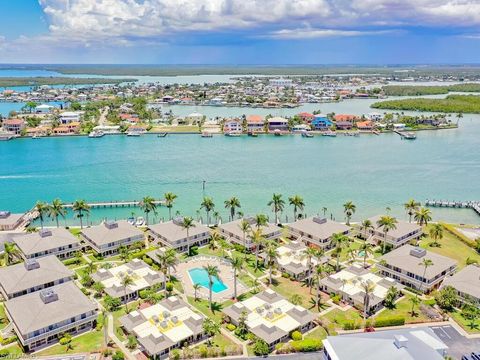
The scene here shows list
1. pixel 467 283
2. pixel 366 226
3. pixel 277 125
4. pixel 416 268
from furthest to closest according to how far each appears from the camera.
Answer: pixel 277 125 → pixel 366 226 → pixel 416 268 → pixel 467 283

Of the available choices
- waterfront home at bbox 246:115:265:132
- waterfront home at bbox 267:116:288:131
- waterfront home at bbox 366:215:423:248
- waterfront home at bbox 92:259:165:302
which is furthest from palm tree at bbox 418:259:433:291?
waterfront home at bbox 267:116:288:131

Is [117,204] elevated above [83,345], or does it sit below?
above

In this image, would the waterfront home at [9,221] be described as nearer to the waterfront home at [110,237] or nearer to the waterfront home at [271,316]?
the waterfront home at [110,237]

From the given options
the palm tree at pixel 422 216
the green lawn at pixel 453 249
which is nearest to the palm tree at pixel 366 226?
the green lawn at pixel 453 249

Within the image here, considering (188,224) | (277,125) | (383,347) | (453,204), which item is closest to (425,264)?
(383,347)

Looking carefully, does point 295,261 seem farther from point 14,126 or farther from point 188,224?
point 14,126

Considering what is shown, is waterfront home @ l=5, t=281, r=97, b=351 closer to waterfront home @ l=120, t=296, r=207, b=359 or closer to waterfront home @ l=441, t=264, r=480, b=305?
waterfront home @ l=120, t=296, r=207, b=359

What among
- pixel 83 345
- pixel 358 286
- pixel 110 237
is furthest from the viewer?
pixel 110 237
